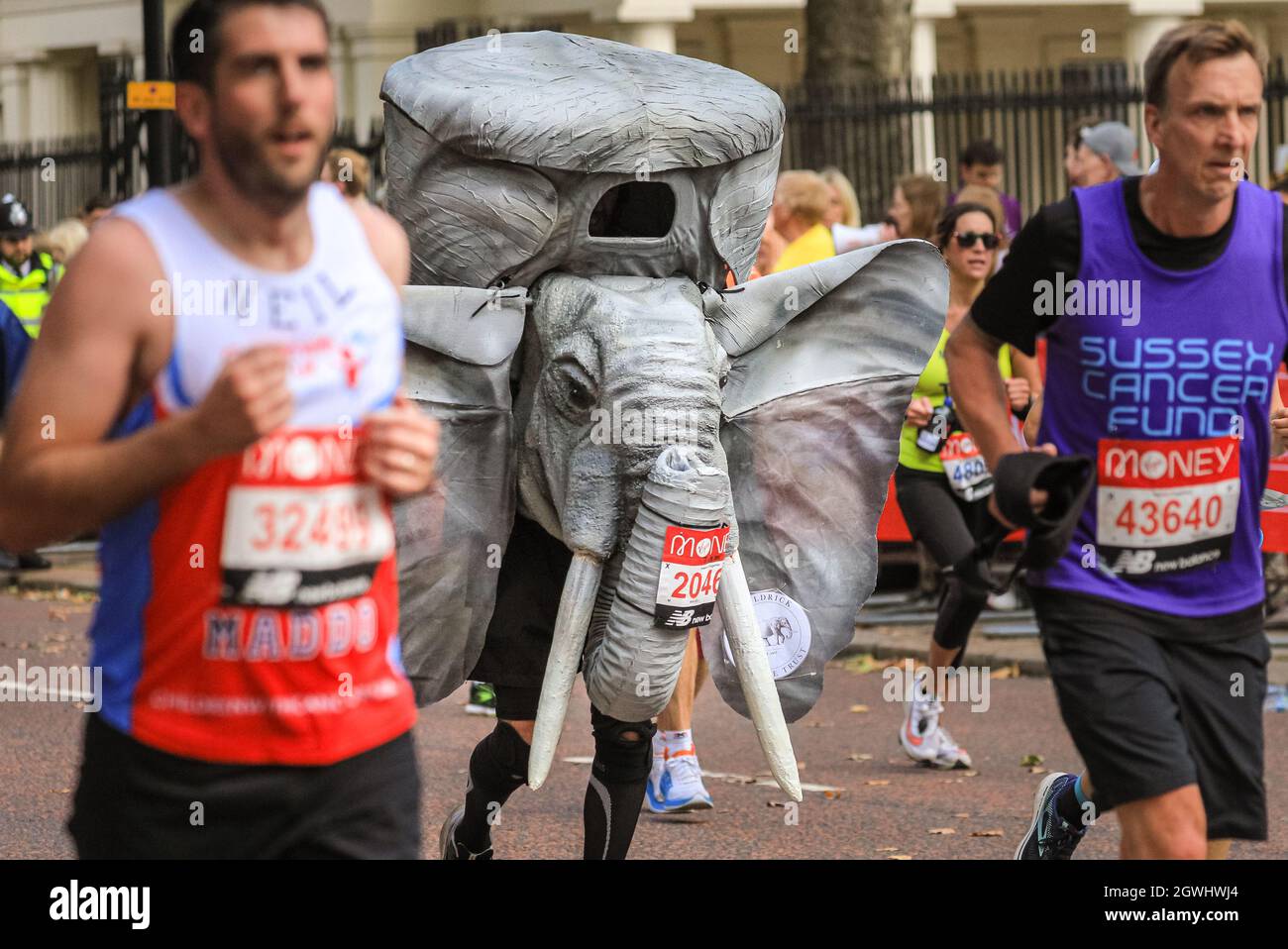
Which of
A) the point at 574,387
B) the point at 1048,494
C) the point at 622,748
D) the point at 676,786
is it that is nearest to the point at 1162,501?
the point at 1048,494

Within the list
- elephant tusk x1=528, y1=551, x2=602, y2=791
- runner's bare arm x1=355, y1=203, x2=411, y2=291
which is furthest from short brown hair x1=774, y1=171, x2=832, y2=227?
runner's bare arm x1=355, y1=203, x2=411, y2=291

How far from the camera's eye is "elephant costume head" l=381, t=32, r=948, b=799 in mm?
5391

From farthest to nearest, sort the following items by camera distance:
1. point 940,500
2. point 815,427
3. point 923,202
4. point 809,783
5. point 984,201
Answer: point 923,202 → point 984,201 → point 940,500 → point 809,783 → point 815,427

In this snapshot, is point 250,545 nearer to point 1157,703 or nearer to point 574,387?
point 1157,703

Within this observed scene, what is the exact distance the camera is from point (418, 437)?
3.20 meters

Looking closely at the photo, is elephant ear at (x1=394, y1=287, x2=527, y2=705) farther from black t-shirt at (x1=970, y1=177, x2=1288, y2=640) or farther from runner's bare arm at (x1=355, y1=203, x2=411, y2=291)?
runner's bare arm at (x1=355, y1=203, x2=411, y2=291)

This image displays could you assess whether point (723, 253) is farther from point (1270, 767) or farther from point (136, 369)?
point (1270, 767)

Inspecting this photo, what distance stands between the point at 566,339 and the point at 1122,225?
4.92 feet

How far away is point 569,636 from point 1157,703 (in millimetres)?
1511

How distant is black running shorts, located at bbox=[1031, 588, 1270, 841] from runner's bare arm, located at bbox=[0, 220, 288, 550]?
7.09 ft

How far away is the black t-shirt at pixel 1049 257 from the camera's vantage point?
15.0 ft

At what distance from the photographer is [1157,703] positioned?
178 inches

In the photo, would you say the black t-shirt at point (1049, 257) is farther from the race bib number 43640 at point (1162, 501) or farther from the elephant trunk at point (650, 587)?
the elephant trunk at point (650, 587)

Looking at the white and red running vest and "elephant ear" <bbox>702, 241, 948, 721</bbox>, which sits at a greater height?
the white and red running vest
